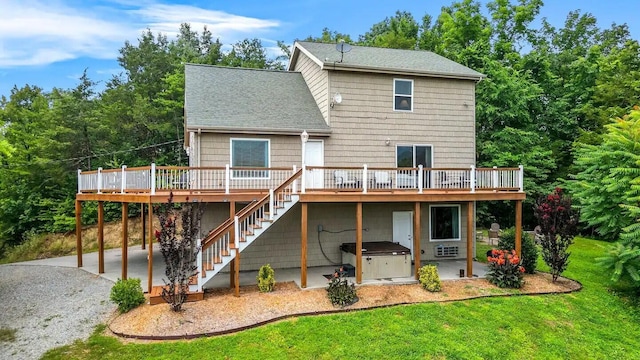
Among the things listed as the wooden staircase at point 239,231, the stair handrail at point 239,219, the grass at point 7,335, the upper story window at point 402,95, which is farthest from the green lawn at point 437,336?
the upper story window at point 402,95

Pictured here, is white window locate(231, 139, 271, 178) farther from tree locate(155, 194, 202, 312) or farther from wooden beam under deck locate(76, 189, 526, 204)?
tree locate(155, 194, 202, 312)

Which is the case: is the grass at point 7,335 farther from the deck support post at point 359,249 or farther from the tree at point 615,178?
the tree at point 615,178

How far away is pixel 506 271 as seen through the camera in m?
11.2

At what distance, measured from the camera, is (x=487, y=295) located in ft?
34.3

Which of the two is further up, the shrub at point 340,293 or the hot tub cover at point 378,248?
the hot tub cover at point 378,248

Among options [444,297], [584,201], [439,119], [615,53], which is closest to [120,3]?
[439,119]

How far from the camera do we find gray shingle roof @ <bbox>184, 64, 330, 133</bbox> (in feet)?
40.9

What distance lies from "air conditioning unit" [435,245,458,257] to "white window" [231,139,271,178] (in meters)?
7.11

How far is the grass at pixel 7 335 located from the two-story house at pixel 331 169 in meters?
3.93

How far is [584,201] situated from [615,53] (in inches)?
619

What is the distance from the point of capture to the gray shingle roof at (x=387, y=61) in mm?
13688

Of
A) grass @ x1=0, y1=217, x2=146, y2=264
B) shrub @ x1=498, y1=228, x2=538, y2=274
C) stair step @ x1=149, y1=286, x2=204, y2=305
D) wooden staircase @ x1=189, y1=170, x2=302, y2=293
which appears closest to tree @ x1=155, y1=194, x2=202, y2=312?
stair step @ x1=149, y1=286, x2=204, y2=305

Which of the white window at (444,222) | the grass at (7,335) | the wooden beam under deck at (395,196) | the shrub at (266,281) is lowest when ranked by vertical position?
the grass at (7,335)

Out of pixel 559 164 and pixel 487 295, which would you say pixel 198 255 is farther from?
pixel 559 164
